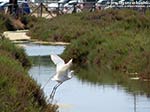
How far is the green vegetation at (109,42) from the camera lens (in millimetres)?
27200

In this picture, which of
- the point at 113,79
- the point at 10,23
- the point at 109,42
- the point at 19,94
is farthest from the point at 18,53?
the point at 10,23

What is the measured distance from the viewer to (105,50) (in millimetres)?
29688

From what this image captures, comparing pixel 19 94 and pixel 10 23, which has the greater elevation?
pixel 19 94

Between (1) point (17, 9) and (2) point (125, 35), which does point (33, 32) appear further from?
(2) point (125, 35)

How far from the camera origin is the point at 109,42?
30766mm

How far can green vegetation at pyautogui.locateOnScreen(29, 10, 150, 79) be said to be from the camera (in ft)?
89.2

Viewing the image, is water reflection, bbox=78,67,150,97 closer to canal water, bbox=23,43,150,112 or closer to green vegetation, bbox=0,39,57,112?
canal water, bbox=23,43,150,112

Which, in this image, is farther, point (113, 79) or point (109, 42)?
point (109, 42)

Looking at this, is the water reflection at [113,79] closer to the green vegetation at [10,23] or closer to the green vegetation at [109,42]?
the green vegetation at [109,42]

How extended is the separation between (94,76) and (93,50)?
14.9ft

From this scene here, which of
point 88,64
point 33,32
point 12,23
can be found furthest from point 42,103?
point 12,23

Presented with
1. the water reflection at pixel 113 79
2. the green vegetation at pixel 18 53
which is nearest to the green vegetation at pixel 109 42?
the water reflection at pixel 113 79

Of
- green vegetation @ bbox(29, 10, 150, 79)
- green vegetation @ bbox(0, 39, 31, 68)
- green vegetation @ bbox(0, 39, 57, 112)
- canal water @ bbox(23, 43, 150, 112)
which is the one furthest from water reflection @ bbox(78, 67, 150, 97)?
green vegetation @ bbox(0, 39, 57, 112)

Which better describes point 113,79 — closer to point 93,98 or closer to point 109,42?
point 93,98
